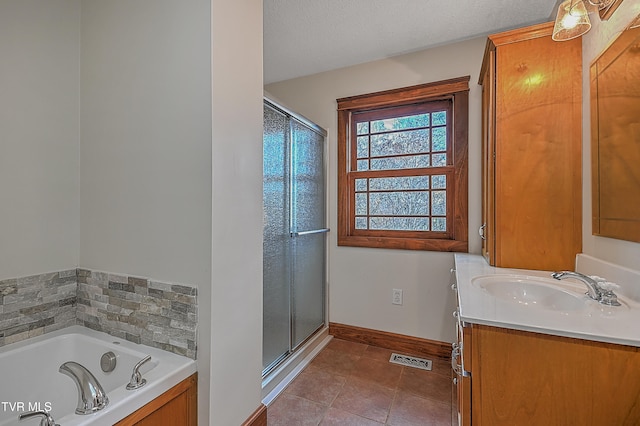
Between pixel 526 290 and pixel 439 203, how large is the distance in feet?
3.47

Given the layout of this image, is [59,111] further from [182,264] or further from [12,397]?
[12,397]

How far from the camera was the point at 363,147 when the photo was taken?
101 inches

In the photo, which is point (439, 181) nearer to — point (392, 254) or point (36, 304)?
point (392, 254)

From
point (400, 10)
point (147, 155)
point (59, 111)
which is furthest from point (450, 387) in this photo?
point (59, 111)

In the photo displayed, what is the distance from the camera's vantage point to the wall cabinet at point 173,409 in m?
0.94

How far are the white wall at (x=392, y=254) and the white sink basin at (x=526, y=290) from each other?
82 centimetres

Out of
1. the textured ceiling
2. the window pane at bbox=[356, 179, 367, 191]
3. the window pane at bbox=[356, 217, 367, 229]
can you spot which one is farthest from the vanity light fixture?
the window pane at bbox=[356, 217, 367, 229]

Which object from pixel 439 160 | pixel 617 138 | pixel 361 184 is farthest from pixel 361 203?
pixel 617 138

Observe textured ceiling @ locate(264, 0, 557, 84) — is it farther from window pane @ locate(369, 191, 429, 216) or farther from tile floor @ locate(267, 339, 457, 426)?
tile floor @ locate(267, 339, 457, 426)

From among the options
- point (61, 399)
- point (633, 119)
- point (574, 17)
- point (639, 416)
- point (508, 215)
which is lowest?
point (61, 399)

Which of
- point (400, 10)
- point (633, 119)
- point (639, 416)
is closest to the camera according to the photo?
point (639, 416)

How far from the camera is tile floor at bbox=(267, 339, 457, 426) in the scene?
61.5 inches

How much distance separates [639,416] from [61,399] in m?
2.04

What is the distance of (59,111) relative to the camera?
1.43 metres
